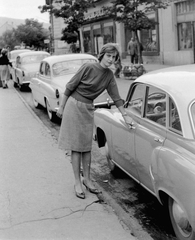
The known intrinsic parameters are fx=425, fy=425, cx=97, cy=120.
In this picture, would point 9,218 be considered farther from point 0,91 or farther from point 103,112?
point 0,91

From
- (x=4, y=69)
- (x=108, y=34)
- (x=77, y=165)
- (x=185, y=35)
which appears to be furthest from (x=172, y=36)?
(x=77, y=165)

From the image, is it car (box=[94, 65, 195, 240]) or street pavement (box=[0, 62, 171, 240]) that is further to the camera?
street pavement (box=[0, 62, 171, 240])

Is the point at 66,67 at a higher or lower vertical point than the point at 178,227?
higher

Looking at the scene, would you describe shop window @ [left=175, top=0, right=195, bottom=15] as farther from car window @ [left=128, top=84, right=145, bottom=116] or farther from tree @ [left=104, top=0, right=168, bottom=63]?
car window @ [left=128, top=84, right=145, bottom=116]

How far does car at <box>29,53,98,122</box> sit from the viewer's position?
10.1 m

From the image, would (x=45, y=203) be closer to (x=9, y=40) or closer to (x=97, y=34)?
(x=97, y=34)

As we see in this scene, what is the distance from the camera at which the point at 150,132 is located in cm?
424

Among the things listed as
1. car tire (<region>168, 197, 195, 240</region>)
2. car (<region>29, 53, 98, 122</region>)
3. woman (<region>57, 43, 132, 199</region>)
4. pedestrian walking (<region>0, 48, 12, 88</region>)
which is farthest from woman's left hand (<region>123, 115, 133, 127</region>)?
pedestrian walking (<region>0, 48, 12, 88</region>)

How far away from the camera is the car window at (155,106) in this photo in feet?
14.0

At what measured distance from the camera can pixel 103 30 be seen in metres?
38.5

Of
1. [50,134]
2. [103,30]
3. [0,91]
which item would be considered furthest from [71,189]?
[103,30]

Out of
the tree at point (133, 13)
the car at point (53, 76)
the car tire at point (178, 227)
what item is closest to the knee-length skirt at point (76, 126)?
the car tire at point (178, 227)

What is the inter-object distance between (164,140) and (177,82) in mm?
610

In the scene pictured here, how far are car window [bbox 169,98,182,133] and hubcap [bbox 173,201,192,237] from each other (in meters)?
0.68
